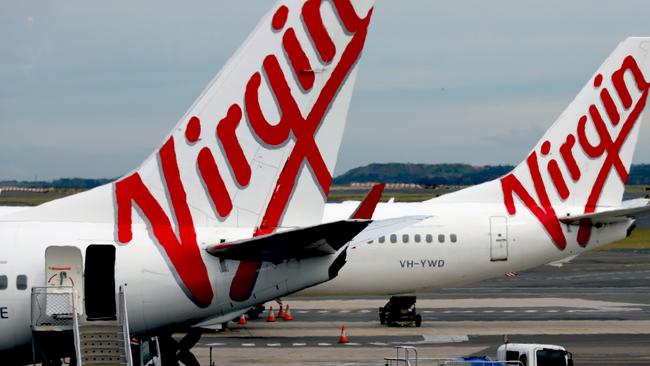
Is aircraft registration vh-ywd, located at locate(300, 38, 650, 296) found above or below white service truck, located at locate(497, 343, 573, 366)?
above

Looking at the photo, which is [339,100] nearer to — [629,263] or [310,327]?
[310,327]

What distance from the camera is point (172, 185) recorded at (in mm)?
26203

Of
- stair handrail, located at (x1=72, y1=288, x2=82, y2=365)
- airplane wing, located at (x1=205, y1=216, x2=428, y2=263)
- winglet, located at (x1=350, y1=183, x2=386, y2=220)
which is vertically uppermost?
winglet, located at (x1=350, y1=183, x2=386, y2=220)

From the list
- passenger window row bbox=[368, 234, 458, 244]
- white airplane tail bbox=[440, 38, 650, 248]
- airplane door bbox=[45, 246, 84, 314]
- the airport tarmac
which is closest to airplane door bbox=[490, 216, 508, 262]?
passenger window row bbox=[368, 234, 458, 244]

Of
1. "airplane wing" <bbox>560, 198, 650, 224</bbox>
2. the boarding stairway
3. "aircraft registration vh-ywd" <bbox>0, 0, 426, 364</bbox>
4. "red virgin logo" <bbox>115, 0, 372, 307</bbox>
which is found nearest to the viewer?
the boarding stairway

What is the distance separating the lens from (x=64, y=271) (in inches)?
989

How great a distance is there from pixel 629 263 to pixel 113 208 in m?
67.4

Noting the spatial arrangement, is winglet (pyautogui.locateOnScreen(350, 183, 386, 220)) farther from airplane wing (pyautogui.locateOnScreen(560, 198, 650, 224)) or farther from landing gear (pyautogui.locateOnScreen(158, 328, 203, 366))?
airplane wing (pyautogui.locateOnScreen(560, 198, 650, 224))

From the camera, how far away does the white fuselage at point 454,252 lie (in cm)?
4859

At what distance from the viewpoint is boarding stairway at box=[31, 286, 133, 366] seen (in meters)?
24.5

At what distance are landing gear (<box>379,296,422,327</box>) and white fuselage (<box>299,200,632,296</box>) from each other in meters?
1.15

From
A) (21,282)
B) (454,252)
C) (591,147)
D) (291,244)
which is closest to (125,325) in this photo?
(21,282)

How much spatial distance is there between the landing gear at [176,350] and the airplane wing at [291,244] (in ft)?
11.6

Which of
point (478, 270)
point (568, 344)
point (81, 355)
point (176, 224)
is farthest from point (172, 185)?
point (478, 270)
